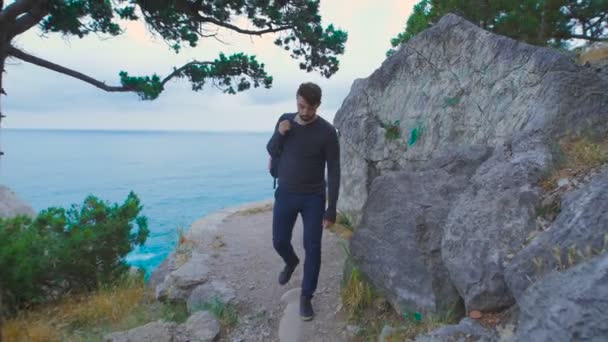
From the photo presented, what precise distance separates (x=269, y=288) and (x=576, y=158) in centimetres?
321

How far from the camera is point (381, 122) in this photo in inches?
234

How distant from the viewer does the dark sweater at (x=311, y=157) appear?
12.5 ft

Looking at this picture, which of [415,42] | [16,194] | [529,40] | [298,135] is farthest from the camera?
[529,40]

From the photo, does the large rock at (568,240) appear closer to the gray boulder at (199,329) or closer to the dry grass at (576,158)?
the dry grass at (576,158)

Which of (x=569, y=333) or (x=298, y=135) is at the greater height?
(x=298, y=135)

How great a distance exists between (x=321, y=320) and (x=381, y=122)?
2801mm

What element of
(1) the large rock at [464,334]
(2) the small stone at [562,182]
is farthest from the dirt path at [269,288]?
(2) the small stone at [562,182]

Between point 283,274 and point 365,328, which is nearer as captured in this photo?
point 365,328

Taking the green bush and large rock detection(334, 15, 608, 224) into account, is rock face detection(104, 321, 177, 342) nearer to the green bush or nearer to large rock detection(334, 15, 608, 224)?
the green bush

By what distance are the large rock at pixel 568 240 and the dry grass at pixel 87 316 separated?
147 inches

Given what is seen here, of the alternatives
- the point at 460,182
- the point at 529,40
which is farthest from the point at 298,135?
the point at 529,40

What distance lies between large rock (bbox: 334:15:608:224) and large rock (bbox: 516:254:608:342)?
195 centimetres

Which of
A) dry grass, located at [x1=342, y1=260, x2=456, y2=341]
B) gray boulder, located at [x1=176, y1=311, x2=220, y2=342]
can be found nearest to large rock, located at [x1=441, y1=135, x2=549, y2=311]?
dry grass, located at [x1=342, y1=260, x2=456, y2=341]

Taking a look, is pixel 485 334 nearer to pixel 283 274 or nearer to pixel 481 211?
pixel 481 211
